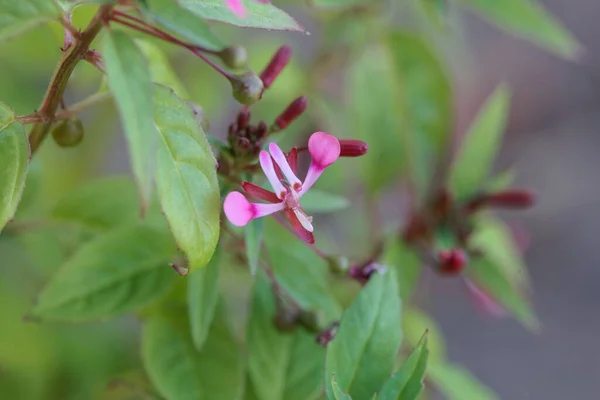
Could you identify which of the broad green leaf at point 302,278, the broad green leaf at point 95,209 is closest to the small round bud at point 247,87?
the broad green leaf at point 302,278

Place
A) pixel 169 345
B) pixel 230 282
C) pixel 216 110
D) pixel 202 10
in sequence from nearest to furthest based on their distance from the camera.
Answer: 1. pixel 202 10
2. pixel 169 345
3. pixel 230 282
4. pixel 216 110

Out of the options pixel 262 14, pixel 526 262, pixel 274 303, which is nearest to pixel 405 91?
pixel 274 303

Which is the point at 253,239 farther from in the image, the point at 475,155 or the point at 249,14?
the point at 475,155

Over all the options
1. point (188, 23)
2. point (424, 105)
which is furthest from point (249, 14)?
point (424, 105)

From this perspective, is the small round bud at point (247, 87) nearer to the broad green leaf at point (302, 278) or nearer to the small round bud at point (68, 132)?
the small round bud at point (68, 132)

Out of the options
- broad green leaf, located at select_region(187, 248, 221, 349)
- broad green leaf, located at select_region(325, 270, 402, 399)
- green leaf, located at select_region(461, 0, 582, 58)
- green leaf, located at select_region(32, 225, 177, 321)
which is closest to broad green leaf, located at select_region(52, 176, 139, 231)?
green leaf, located at select_region(32, 225, 177, 321)

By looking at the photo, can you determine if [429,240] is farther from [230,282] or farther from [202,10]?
[202,10]
